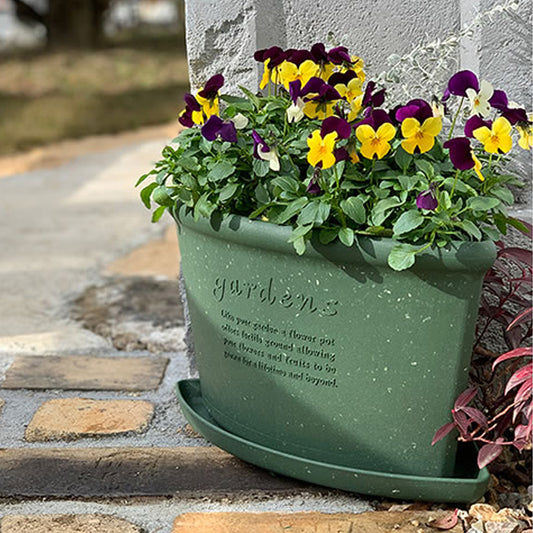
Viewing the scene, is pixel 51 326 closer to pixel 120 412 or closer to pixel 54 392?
pixel 54 392

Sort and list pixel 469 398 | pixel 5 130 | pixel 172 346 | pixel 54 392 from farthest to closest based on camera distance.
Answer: pixel 5 130, pixel 172 346, pixel 54 392, pixel 469 398

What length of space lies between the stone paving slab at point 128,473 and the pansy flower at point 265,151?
67cm

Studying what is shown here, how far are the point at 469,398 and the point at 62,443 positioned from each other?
946 millimetres

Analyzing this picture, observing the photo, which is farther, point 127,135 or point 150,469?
point 127,135

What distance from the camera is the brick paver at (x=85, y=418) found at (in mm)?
2186

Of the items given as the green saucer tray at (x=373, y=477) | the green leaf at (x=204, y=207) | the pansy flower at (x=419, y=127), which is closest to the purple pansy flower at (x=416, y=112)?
the pansy flower at (x=419, y=127)

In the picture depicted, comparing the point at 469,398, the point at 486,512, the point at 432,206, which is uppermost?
the point at 432,206

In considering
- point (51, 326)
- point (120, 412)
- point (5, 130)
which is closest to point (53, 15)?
point (5, 130)

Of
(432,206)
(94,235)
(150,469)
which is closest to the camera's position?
(432,206)

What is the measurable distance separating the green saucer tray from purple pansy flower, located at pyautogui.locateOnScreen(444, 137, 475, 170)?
2.04 feet

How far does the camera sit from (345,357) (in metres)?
1.81

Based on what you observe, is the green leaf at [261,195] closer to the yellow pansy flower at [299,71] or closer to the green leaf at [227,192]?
the green leaf at [227,192]

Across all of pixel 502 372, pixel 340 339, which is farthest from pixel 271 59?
pixel 502 372

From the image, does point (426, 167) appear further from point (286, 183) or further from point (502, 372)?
point (502, 372)
